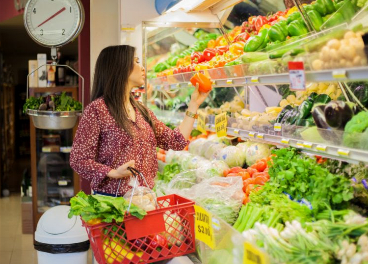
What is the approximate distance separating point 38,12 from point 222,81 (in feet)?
6.68

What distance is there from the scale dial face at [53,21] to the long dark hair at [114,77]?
1526 mm

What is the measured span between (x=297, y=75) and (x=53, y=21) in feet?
9.84

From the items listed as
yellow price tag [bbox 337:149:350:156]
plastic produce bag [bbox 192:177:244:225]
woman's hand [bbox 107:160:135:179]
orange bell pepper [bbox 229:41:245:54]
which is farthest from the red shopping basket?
orange bell pepper [bbox 229:41:245:54]

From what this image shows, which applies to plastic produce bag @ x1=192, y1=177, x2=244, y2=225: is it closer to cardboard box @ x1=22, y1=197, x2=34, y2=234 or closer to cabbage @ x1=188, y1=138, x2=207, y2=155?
cabbage @ x1=188, y1=138, x2=207, y2=155

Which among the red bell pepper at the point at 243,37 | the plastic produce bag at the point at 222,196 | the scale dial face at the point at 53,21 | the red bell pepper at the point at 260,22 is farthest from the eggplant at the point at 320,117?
the scale dial face at the point at 53,21

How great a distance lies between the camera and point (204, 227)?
2287mm

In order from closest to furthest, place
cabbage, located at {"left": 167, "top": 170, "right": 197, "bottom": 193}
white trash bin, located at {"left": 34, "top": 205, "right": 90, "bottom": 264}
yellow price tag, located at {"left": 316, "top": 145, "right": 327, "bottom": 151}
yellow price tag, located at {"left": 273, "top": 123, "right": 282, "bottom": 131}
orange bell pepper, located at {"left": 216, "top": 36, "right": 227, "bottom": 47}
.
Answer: yellow price tag, located at {"left": 316, "top": 145, "right": 327, "bottom": 151}
yellow price tag, located at {"left": 273, "top": 123, "right": 282, "bottom": 131}
cabbage, located at {"left": 167, "top": 170, "right": 197, "bottom": 193}
white trash bin, located at {"left": 34, "top": 205, "right": 90, "bottom": 264}
orange bell pepper, located at {"left": 216, "top": 36, "right": 227, "bottom": 47}

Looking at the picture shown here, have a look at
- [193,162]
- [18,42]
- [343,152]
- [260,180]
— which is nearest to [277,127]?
[260,180]

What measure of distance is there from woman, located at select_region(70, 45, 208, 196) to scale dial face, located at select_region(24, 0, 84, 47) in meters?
1.56

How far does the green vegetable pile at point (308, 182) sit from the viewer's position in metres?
2.01

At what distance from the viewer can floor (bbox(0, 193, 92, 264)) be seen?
217 inches

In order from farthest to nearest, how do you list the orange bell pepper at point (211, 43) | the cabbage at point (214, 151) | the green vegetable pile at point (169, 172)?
the orange bell pepper at point (211, 43) → the cabbage at point (214, 151) → the green vegetable pile at point (169, 172)

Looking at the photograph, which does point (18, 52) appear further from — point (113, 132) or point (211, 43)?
point (113, 132)

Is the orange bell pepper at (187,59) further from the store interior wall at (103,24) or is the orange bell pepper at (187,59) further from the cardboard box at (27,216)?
the cardboard box at (27,216)
